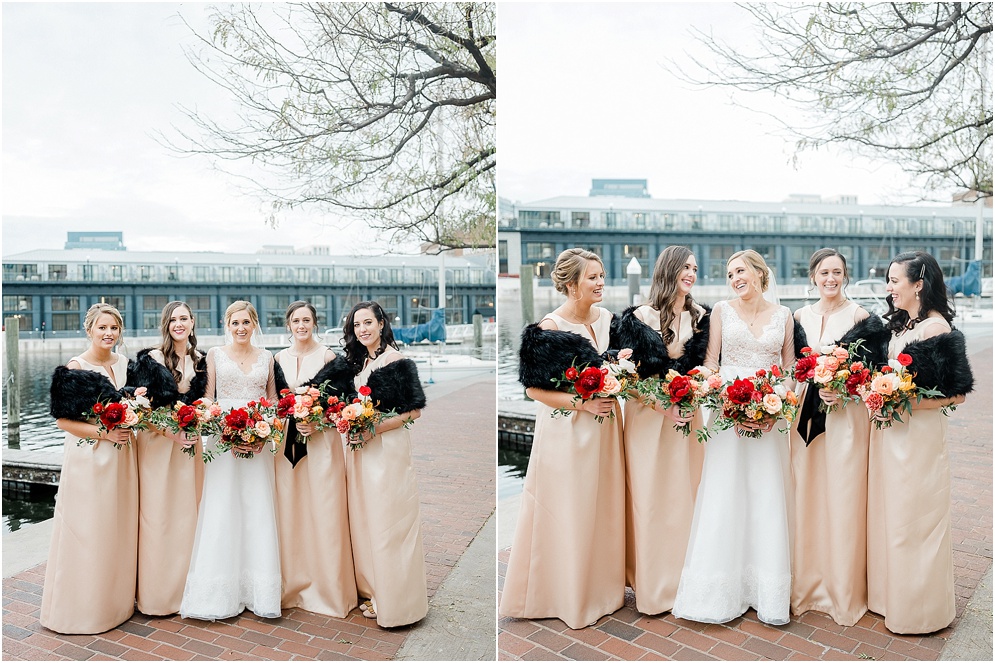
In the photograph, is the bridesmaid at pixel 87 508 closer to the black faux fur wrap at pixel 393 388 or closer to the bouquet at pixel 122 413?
the bouquet at pixel 122 413

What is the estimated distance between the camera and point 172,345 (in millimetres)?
3693

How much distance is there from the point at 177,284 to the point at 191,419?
46.9 inches

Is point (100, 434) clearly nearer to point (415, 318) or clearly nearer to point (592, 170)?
point (415, 318)

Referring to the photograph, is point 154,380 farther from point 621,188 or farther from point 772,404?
point 621,188

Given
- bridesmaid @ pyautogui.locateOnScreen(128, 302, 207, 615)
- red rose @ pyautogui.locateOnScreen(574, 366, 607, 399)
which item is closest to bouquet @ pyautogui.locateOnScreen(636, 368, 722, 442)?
red rose @ pyautogui.locateOnScreen(574, 366, 607, 399)

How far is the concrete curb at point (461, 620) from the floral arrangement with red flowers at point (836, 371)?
2.11 meters

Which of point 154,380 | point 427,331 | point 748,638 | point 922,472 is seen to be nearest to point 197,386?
point 154,380

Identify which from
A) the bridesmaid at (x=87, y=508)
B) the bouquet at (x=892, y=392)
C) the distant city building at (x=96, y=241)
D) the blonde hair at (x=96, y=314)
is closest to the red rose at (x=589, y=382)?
the bouquet at (x=892, y=392)

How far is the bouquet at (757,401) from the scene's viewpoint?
3.22 m

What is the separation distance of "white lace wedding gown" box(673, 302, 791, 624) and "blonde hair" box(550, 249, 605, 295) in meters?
0.77

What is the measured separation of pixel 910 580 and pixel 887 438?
2.26ft

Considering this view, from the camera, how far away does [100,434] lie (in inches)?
137

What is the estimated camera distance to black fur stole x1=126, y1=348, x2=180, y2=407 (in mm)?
3621

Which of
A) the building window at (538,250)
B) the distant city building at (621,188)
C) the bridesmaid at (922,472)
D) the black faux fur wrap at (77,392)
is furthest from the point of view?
the distant city building at (621,188)
